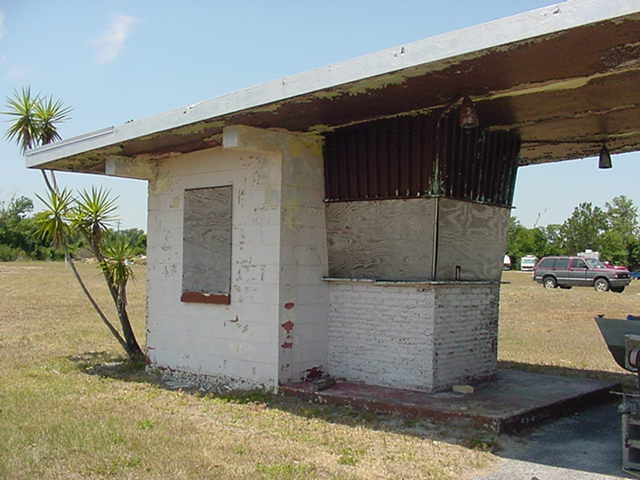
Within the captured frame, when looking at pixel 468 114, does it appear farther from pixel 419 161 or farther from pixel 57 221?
pixel 57 221

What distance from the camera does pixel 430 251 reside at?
7672mm

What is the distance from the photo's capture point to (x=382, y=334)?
8008 millimetres

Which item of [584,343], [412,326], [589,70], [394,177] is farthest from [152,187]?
[584,343]

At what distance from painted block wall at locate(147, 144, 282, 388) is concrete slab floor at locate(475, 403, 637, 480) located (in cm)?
314

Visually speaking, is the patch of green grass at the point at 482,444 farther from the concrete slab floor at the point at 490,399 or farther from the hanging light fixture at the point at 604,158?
the hanging light fixture at the point at 604,158

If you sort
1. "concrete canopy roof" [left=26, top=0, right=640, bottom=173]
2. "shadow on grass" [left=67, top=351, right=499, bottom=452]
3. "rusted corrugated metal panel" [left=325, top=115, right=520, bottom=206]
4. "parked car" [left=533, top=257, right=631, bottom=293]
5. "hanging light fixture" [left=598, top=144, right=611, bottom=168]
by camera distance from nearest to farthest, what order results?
"concrete canopy roof" [left=26, top=0, right=640, bottom=173] < "shadow on grass" [left=67, top=351, right=499, bottom=452] < "rusted corrugated metal panel" [left=325, top=115, right=520, bottom=206] < "hanging light fixture" [left=598, top=144, right=611, bottom=168] < "parked car" [left=533, top=257, right=631, bottom=293]

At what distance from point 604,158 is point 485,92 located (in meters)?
3.18

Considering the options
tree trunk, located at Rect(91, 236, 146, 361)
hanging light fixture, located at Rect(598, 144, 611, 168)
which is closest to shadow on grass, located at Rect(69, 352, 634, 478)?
tree trunk, located at Rect(91, 236, 146, 361)

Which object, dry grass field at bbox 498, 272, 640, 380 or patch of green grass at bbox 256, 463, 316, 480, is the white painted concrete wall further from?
dry grass field at bbox 498, 272, 640, 380

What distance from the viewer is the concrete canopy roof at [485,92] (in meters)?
4.97

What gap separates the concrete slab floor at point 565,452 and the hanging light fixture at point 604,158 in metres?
3.48

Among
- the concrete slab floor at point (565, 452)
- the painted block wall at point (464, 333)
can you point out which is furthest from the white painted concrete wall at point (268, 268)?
the concrete slab floor at point (565, 452)

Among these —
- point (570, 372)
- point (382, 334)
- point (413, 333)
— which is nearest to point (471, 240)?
point (413, 333)

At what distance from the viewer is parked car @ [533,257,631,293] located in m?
32.3
